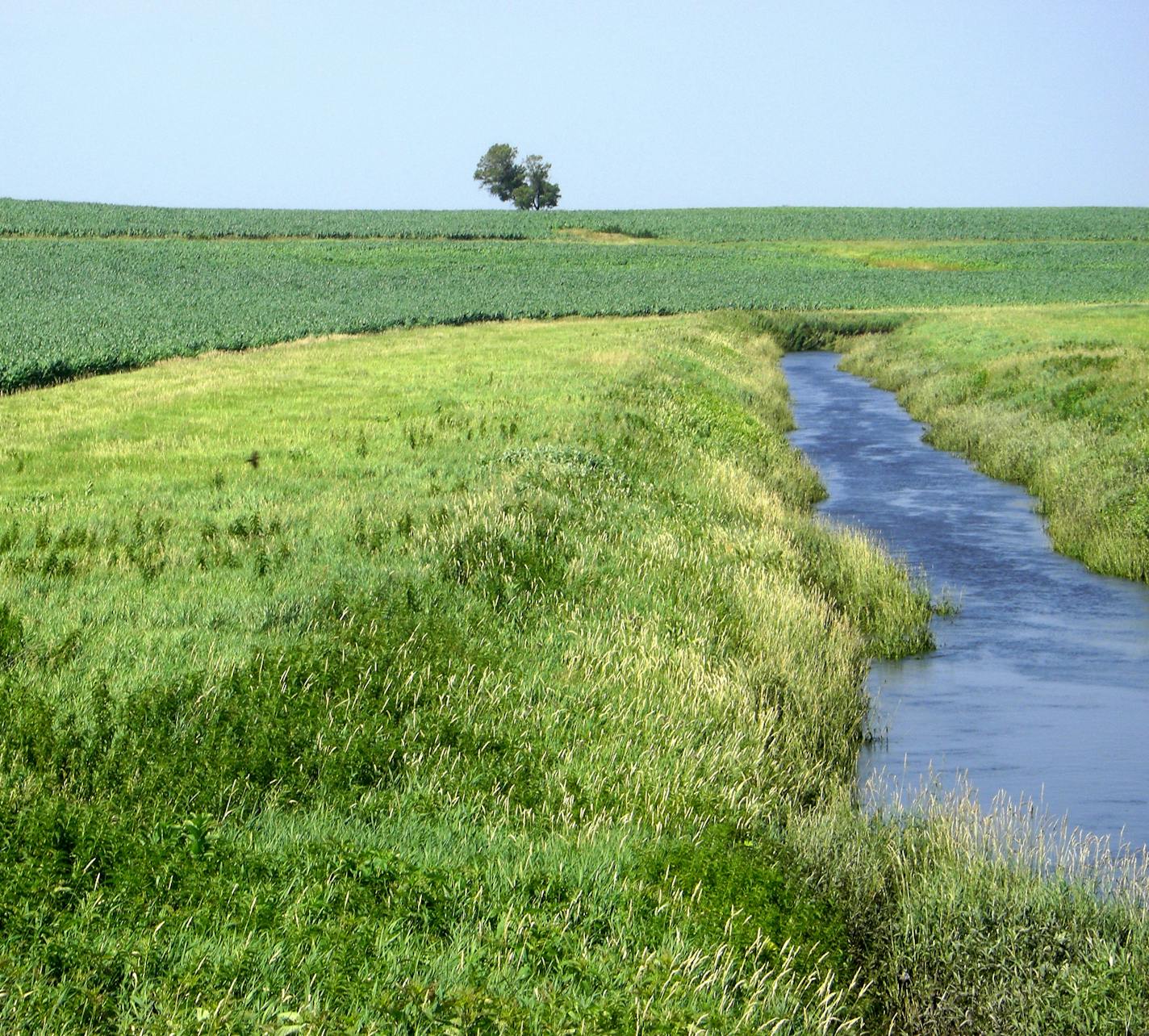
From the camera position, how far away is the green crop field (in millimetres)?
5609

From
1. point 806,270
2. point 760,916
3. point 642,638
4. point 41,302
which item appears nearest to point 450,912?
point 760,916

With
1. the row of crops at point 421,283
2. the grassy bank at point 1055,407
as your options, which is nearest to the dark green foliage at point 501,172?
the row of crops at point 421,283

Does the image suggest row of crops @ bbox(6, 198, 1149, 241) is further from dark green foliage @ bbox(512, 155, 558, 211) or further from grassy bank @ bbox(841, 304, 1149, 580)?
grassy bank @ bbox(841, 304, 1149, 580)

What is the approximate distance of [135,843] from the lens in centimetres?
625

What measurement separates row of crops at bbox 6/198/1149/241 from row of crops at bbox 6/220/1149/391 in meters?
7.04

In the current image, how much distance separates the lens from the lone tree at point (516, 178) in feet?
492

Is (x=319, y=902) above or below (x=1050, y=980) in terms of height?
above

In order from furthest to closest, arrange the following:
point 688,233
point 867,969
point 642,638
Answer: point 688,233 < point 642,638 < point 867,969

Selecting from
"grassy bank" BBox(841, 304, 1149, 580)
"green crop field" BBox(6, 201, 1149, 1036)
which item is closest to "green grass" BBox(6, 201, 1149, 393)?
"green crop field" BBox(6, 201, 1149, 1036)

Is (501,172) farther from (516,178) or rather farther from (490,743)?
(490,743)

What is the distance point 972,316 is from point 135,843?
182 feet

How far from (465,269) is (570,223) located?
4163 cm

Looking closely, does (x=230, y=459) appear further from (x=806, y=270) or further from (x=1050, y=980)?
(x=806, y=270)

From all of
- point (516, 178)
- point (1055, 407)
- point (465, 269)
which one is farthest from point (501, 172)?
point (1055, 407)
